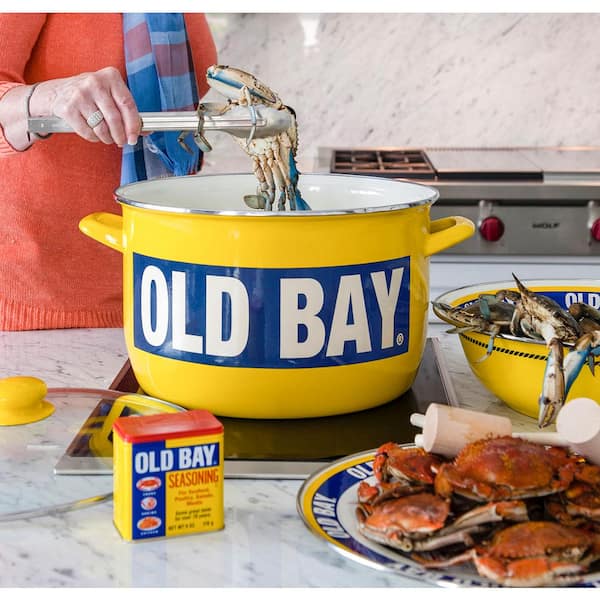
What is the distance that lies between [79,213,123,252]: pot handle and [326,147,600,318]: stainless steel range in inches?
48.7

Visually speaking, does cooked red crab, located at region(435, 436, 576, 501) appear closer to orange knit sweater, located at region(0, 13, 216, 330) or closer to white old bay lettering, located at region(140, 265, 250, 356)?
white old bay lettering, located at region(140, 265, 250, 356)

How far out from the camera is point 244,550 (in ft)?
2.39

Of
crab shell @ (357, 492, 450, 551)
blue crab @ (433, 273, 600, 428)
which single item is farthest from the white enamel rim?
crab shell @ (357, 492, 450, 551)

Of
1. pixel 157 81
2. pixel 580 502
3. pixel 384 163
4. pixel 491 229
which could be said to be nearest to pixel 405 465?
pixel 580 502

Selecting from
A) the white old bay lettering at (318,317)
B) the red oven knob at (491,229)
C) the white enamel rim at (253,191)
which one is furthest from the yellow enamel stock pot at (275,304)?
the red oven knob at (491,229)

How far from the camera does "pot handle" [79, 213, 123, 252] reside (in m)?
1.08

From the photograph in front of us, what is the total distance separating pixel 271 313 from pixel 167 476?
0.25m

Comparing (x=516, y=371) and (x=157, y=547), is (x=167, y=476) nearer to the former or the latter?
(x=157, y=547)

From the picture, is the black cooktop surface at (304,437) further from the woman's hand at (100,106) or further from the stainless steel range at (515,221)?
the stainless steel range at (515,221)

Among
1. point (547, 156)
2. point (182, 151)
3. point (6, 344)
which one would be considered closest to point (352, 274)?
point (6, 344)

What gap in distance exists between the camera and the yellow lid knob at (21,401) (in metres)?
0.91

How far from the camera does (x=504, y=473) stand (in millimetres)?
706

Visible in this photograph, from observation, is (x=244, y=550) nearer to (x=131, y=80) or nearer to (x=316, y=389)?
(x=316, y=389)

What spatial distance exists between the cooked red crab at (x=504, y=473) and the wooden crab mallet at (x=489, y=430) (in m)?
0.03
